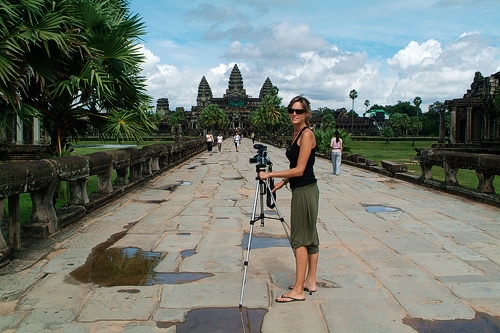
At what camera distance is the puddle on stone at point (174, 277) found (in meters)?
4.52

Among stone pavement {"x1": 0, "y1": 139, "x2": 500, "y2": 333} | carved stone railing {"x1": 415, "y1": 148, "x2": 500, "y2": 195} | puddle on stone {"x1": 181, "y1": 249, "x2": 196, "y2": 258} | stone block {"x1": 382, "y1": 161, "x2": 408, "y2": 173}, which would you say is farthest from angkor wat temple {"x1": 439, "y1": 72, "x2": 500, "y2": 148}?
puddle on stone {"x1": 181, "y1": 249, "x2": 196, "y2": 258}

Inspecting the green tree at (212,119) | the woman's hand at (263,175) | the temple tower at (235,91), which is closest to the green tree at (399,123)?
the green tree at (212,119)

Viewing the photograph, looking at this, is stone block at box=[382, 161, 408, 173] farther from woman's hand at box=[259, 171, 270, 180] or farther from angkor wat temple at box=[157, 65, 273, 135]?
angkor wat temple at box=[157, 65, 273, 135]

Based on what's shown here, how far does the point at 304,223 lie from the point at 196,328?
4.00 feet

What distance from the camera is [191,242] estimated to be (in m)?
6.14

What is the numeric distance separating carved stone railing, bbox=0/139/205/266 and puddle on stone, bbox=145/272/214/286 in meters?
1.54

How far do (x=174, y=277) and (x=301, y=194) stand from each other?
1477 mm

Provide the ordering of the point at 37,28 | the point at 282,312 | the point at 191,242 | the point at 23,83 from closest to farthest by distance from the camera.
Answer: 1. the point at 282,312
2. the point at 191,242
3. the point at 37,28
4. the point at 23,83

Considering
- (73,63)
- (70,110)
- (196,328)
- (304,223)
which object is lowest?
(196,328)

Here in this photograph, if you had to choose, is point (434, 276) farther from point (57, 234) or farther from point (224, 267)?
point (57, 234)

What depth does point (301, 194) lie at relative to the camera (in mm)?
4141

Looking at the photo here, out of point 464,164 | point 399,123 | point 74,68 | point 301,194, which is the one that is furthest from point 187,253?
point 399,123

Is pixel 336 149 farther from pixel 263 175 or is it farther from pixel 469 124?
pixel 469 124

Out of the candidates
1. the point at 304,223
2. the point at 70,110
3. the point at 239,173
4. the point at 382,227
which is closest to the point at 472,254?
the point at 382,227
